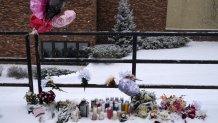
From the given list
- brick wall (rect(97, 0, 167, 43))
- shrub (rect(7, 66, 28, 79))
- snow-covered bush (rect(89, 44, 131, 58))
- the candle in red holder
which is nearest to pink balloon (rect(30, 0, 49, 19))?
the candle in red holder

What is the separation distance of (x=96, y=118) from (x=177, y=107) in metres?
1.14

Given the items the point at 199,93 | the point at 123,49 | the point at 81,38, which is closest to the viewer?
the point at 199,93

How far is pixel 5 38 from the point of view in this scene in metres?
14.1

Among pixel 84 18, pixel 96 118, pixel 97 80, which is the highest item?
pixel 84 18

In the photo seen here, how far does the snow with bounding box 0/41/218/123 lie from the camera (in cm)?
449

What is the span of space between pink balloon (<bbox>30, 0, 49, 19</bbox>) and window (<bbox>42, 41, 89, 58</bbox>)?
9.82 metres

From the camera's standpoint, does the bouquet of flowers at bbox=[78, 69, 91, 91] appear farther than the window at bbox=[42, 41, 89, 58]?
No

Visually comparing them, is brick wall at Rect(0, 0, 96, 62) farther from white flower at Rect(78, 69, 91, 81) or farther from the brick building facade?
white flower at Rect(78, 69, 91, 81)

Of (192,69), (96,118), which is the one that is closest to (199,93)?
(96,118)

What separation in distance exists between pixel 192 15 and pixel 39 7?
12.8 meters

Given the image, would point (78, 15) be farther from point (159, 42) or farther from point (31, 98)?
point (31, 98)

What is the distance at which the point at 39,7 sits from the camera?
3.94 m

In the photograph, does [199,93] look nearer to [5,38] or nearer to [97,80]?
[97,80]

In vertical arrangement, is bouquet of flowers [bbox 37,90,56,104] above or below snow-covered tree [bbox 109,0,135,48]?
below
